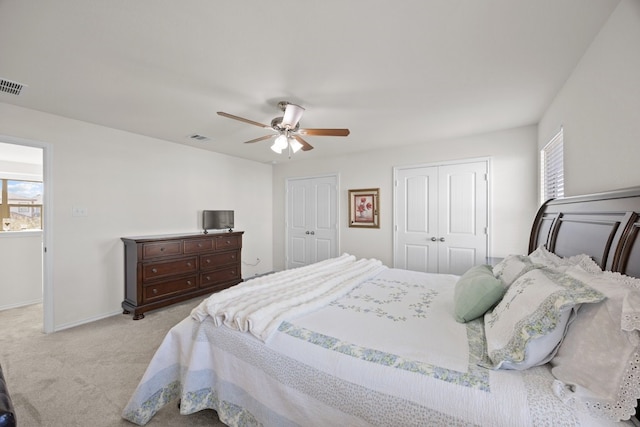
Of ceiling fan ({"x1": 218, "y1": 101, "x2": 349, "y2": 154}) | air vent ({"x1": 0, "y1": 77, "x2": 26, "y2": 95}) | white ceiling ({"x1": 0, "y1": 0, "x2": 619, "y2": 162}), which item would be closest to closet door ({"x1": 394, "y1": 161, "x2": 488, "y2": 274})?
white ceiling ({"x1": 0, "y1": 0, "x2": 619, "y2": 162})

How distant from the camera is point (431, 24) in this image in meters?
1.54

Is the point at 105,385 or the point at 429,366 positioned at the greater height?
the point at 429,366

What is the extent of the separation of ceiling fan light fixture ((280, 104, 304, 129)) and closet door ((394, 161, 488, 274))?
2.37 m

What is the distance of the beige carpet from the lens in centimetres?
175

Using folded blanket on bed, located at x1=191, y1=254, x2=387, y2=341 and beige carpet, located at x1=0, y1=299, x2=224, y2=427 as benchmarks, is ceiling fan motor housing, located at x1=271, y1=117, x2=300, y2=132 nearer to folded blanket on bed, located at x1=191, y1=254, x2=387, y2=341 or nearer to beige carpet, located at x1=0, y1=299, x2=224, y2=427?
folded blanket on bed, located at x1=191, y1=254, x2=387, y2=341

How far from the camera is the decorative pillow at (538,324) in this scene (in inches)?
39.9

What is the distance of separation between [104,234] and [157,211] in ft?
2.32

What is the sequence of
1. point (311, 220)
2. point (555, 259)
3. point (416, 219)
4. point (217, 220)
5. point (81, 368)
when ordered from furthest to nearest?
point (311, 220) < point (217, 220) < point (416, 219) < point (81, 368) < point (555, 259)

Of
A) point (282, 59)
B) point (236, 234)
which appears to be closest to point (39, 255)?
point (236, 234)

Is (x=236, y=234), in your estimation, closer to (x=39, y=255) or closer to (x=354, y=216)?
(x=354, y=216)

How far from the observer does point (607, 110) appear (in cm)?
152

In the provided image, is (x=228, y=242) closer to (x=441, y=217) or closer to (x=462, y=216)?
(x=441, y=217)

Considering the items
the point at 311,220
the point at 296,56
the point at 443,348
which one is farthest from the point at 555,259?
the point at 311,220

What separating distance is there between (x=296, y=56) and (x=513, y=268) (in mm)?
2094
